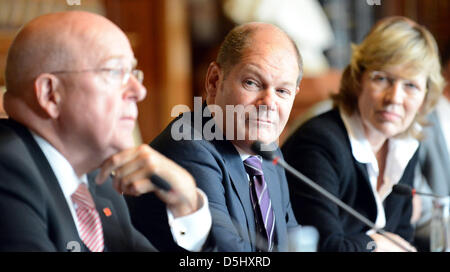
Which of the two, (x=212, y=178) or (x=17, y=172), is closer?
(x=17, y=172)

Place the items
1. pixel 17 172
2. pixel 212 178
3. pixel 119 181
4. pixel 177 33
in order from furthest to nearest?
pixel 177 33
pixel 212 178
pixel 119 181
pixel 17 172

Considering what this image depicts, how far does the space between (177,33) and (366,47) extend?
1.68ft

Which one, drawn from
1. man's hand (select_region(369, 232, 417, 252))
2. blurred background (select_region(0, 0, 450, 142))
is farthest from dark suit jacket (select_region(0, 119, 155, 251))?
man's hand (select_region(369, 232, 417, 252))

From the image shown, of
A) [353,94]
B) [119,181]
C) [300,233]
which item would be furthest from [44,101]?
[353,94]

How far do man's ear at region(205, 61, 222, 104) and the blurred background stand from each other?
46 mm

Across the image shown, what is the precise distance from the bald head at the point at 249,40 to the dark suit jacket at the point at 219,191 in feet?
0.44

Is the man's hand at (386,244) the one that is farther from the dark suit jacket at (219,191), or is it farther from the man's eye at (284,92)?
the man's eye at (284,92)

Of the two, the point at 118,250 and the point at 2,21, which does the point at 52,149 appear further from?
the point at 2,21

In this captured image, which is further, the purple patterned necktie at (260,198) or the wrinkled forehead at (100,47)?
the purple patterned necktie at (260,198)

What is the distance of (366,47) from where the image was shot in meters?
1.86

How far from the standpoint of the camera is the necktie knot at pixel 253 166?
1435 millimetres

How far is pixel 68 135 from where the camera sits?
1.15 metres

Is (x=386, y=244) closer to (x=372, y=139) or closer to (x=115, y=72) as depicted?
(x=372, y=139)

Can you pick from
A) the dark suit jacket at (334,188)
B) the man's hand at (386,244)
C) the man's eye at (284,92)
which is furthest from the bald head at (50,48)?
the man's hand at (386,244)
